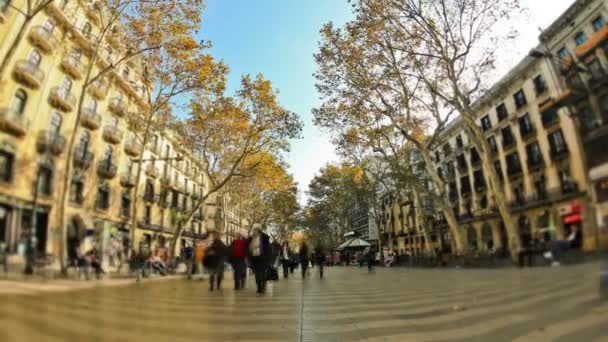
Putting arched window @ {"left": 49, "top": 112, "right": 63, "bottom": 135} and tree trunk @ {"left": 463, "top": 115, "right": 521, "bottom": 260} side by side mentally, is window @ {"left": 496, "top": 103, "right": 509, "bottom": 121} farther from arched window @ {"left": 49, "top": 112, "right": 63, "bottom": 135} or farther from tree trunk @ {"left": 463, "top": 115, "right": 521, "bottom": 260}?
arched window @ {"left": 49, "top": 112, "right": 63, "bottom": 135}

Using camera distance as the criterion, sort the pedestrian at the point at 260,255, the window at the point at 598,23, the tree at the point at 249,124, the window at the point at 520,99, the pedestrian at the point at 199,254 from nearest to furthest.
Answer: the window at the point at 598,23
the window at the point at 520,99
the pedestrian at the point at 199,254
the pedestrian at the point at 260,255
the tree at the point at 249,124

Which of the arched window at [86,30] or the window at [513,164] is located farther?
the arched window at [86,30]

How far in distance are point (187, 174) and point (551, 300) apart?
1859 millimetres

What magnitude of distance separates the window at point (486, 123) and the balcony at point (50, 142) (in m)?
1.63

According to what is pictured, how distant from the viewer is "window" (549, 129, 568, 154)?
40.1 inches

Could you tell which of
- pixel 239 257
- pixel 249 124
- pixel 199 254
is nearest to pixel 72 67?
pixel 199 254

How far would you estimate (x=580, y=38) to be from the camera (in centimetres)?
92

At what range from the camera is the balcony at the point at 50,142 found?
3.89 feet

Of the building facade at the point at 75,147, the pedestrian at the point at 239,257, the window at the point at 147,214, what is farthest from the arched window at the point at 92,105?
the pedestrian at the point at 239,257

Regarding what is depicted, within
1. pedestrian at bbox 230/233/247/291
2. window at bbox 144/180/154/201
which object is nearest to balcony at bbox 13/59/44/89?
window at bbox 144/180/154/201

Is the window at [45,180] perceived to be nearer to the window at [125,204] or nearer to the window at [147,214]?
the window at [125,204]

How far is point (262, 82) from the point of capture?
28391 millimetres

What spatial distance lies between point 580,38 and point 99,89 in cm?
167

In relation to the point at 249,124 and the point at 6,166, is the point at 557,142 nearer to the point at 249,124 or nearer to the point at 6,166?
the point at 6,166
